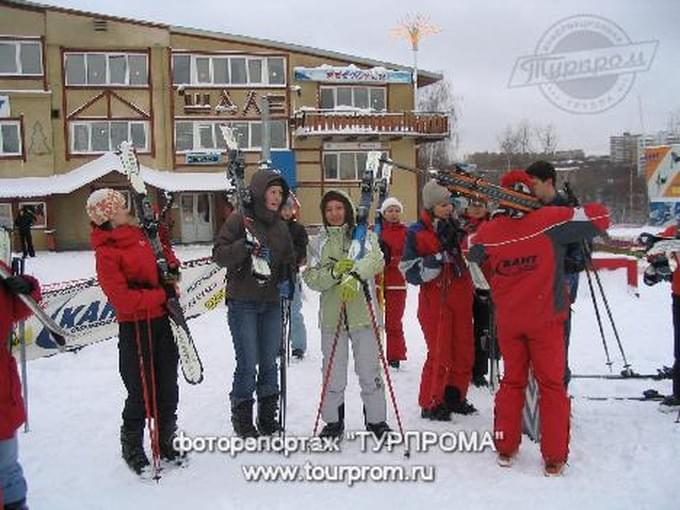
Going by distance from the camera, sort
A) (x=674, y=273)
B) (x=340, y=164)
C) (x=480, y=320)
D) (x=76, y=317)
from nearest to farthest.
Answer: (x=674, y=273) → (x=480, y=320) → (x=76, y=317) → (x=340, y=164)

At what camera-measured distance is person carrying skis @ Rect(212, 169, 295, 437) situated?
4.50m

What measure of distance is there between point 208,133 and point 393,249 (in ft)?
74.9

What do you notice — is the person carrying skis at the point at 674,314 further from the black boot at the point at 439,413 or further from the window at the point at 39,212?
the window at the point at 39,212

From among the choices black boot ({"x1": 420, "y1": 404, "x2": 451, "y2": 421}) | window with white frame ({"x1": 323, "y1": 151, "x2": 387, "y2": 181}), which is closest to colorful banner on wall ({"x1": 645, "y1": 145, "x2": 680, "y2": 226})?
black boot ({"x1": 420, "y1": 404, "x2": 451, "y2": 421})

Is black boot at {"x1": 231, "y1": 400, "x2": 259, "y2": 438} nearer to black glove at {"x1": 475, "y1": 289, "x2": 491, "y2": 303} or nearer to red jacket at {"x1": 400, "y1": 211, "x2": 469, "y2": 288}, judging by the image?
red jacket at {"x1": 400, "y1": 211, "x2": 469, "y2": 288}

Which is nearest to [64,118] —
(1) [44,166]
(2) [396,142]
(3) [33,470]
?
(1) [44,166]

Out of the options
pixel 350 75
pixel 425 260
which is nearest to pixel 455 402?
pixel 425 260

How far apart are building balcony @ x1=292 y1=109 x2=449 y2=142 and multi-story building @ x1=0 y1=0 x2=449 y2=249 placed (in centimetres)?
5

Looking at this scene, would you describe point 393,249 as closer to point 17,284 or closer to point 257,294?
point 257,294

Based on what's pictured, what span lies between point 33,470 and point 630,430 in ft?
13.8

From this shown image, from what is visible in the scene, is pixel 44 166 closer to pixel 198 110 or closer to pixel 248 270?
pixel 198 110

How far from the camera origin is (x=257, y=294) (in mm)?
4520

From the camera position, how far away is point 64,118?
27.1 metres

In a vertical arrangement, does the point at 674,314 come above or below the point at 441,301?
below
